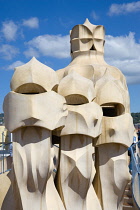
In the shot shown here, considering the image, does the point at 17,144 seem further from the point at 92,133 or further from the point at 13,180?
the point at 92,133

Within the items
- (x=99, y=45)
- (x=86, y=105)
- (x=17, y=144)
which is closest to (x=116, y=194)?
(x=86, y=105)

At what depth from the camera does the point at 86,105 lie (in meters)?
7.32

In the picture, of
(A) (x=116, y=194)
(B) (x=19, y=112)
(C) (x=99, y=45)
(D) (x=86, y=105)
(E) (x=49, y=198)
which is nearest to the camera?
(B) (x=19, y=112)

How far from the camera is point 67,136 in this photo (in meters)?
7.30

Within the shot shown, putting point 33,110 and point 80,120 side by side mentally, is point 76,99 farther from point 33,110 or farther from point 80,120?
point 33,110

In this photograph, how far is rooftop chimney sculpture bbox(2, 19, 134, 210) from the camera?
6395mm

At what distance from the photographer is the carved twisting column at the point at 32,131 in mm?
6305

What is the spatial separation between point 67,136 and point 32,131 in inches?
47.0

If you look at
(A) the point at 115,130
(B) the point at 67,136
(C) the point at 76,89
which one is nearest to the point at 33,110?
(B) the point at 67,136

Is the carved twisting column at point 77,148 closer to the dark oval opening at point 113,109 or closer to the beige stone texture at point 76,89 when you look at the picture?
the beige stone texture at point 76,89

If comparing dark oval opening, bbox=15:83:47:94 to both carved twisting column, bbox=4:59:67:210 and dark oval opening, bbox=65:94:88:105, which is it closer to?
carved twisting column, bbox=4:59:67:210

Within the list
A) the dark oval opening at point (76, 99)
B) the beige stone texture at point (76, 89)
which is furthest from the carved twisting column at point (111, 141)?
the dark oval opening at point (76, 99)

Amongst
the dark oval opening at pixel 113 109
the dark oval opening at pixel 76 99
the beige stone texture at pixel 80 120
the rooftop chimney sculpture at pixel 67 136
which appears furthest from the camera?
the dark oval opening at pixel 113 109

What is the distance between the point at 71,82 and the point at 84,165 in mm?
2287
